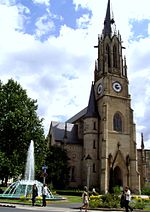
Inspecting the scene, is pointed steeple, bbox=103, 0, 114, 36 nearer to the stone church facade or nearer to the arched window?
the stone church facade

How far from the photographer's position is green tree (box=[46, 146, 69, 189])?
56750mm

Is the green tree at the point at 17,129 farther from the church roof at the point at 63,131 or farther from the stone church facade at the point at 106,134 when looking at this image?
the church roof at the point at 63,131

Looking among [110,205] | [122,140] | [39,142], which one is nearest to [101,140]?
[122,140]

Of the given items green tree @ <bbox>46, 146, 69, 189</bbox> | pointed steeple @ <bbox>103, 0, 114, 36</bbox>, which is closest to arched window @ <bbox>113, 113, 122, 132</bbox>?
green tree @ <bbox>46, 146, 69, 189</bbox>

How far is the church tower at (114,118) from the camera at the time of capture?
56.2 m

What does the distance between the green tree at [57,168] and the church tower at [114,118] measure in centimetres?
739

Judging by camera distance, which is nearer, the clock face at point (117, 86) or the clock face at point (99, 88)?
the clock face at point (117, 86)

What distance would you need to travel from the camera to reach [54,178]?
57.5 metres

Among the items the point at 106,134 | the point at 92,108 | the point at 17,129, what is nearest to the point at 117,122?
the point at 106,134

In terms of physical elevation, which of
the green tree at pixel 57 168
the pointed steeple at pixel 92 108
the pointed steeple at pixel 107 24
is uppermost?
the pointed steeple at pixel 107 24

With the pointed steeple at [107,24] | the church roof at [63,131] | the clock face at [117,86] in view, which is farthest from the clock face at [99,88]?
the pointed steeple at [107,24]

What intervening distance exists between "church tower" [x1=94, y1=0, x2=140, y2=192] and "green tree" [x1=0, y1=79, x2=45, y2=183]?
1575cm

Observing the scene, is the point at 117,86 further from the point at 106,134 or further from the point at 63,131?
the point at 63,131

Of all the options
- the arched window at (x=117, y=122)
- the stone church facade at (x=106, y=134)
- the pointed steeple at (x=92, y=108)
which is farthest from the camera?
the pointed steeple at (x=92, y=108)
